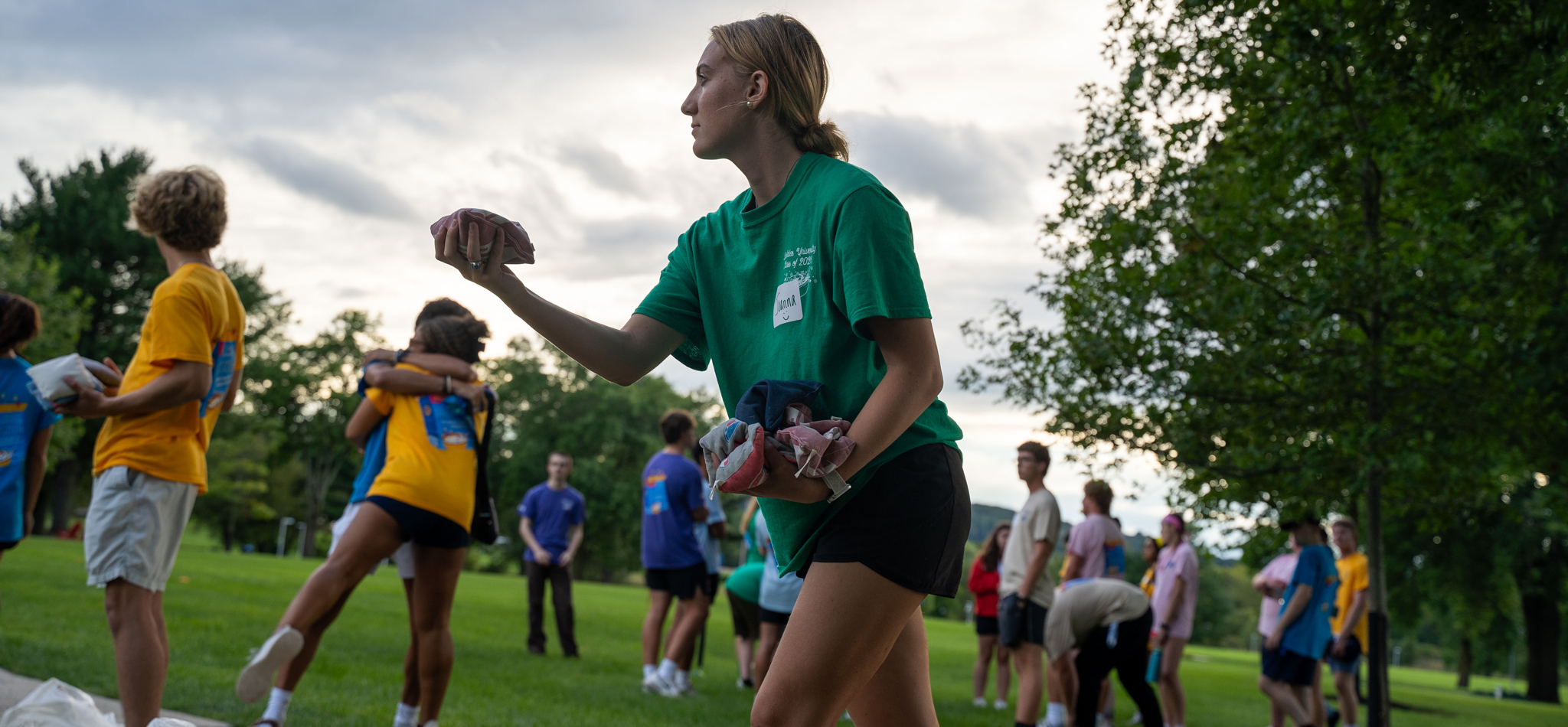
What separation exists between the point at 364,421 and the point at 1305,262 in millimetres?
9449

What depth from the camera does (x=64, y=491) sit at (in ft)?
148

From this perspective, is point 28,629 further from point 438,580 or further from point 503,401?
point 503,401

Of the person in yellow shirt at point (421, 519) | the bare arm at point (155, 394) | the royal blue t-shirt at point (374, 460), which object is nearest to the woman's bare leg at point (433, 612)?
the person in yellow shirt at point (421, 519)

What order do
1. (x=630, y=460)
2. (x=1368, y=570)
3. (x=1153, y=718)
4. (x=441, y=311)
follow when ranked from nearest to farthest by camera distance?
1. (x=441, y=311)
2. (x=1153, y=718)
3. (x=1368, y=570)
4. (x=630, y=460)

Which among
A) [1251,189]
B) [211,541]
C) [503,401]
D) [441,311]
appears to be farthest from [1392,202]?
[211,541]

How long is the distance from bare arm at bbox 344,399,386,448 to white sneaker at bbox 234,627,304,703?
43.6 inches

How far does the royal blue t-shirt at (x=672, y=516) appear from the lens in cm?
974

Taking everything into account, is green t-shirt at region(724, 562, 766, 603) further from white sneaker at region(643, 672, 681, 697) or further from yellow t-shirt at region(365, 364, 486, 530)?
yellow t-shirt at region(365, 364, 486, 530)

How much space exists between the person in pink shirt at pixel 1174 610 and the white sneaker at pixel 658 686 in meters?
4.63

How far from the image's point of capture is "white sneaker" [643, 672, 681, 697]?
913cm

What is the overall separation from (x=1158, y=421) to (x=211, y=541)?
8988 cm

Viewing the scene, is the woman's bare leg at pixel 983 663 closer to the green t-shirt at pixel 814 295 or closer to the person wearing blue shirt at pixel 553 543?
the person wearing blue shirt at pixel 553 543

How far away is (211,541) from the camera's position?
84.9 m

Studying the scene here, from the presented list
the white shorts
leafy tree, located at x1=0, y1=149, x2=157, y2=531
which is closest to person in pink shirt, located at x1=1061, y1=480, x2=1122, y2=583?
the white shorts
